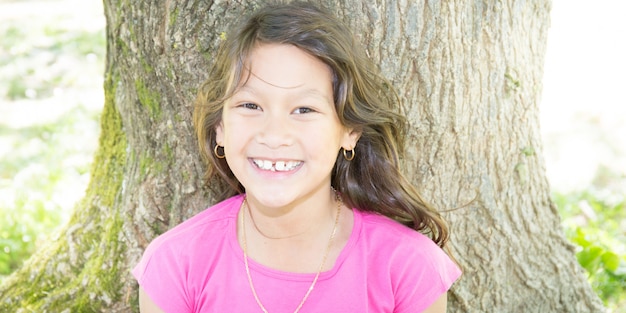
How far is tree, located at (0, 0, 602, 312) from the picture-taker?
2449mm

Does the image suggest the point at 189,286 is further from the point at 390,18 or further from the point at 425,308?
the point at 390,18

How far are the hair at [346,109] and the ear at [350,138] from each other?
0.02 metres

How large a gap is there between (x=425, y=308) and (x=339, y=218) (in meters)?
0.39

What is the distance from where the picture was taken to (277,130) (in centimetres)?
213

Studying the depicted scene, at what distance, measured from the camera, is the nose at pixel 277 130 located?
7.00ft

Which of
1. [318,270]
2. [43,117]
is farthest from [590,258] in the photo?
[43,117]

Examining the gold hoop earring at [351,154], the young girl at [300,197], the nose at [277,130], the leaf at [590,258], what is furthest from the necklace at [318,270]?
the leaf at [590,258]

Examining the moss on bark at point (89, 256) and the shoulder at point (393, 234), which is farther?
the moss on bark at point (89, 256)

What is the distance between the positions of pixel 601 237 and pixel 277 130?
2333 millimetres

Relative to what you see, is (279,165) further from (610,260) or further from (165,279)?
(610,260)

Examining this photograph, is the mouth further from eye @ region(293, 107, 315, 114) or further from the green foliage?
the green foliage

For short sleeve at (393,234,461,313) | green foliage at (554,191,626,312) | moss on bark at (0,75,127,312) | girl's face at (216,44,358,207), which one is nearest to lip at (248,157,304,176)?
girl's face at (216,44,358,207)

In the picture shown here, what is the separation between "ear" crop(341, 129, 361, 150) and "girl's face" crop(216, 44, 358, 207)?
0.19 feet

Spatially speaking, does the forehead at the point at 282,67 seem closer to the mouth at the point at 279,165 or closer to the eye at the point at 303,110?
the eye at the point at 303,110
